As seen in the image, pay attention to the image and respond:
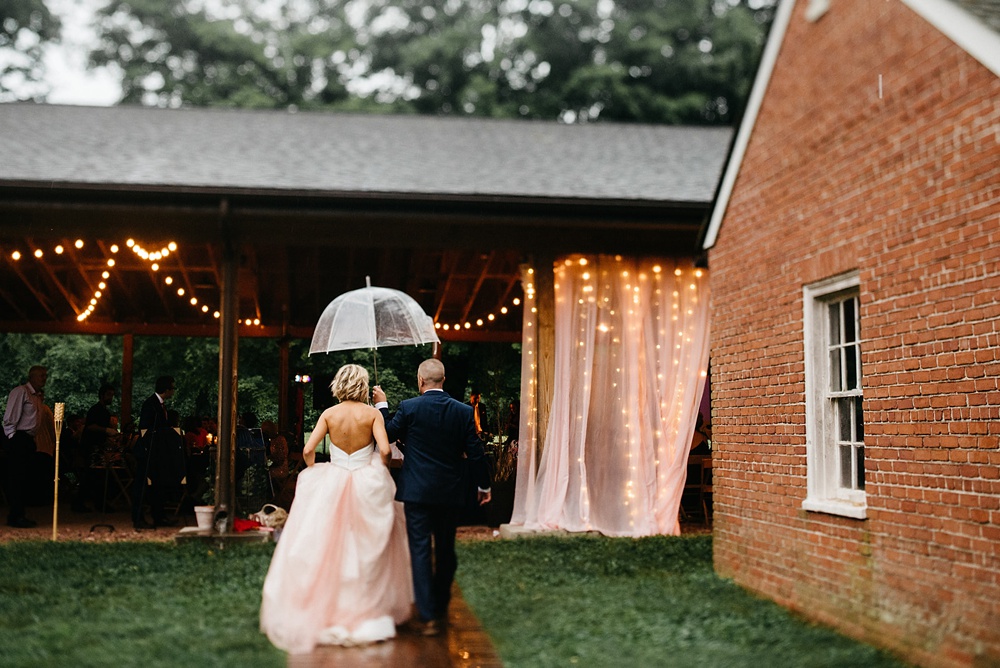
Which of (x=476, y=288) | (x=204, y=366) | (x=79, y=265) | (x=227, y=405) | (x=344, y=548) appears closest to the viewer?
(x=344, y=548)

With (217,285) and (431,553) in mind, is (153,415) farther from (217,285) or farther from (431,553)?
(431,553)

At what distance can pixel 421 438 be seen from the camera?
6.83 metres

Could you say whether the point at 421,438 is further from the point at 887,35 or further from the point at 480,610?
the point at 887,35

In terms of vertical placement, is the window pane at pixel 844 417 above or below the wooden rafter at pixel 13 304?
below

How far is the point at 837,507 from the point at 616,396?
179 inches

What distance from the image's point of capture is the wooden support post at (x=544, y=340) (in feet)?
35.9

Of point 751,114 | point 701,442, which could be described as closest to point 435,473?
point 751,114

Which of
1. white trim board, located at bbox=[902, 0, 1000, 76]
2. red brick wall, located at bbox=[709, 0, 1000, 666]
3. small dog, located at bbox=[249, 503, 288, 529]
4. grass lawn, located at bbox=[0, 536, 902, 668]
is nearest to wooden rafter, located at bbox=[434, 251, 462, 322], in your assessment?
small dog, located at bbox=[249, 503, 288, 529]

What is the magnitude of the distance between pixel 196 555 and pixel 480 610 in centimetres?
338

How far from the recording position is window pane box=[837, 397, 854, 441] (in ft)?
23.6

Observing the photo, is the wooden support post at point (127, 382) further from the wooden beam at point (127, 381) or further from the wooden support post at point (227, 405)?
the wooden support post at point (227, 405)

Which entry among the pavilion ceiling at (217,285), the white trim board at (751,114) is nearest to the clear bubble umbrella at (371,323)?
the white trim board at (751,114)

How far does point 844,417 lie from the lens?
7234 millimetres

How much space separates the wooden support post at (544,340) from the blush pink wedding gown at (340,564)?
4174 mm
